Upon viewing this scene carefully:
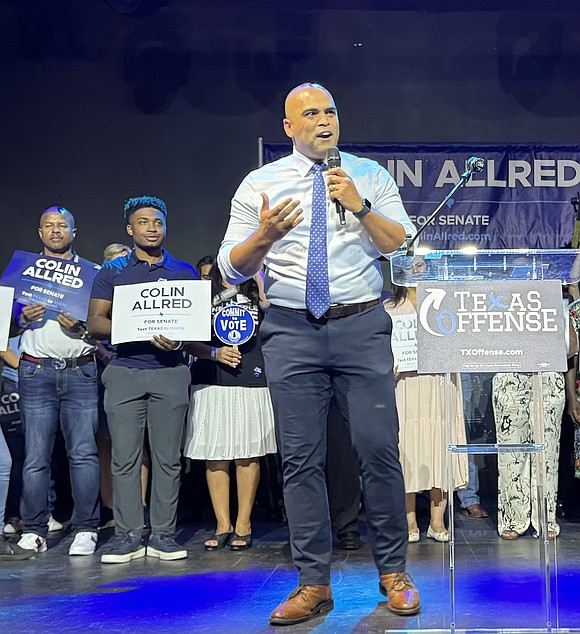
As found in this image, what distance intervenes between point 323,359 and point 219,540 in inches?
73.4

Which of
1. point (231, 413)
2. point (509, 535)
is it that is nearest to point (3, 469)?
point (231, 413)

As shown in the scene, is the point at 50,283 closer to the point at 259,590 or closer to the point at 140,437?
the point at 140,437

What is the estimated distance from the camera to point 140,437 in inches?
167

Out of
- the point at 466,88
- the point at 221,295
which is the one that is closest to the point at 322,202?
the point at 221,295

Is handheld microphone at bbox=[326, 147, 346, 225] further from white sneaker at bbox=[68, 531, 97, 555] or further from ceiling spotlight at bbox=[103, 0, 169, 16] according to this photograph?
ceiling spotlight at bbox=[103, 0, 169, 16]

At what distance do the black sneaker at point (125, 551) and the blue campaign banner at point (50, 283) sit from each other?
1.18m

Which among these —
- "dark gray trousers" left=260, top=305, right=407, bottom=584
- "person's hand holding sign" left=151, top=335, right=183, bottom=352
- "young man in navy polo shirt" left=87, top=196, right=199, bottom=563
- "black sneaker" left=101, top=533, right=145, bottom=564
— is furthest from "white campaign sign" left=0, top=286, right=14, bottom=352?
"dark gray trousers" left=260, top=305, right=407, bottom=584

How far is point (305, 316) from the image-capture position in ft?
9.71

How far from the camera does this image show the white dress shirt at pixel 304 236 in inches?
117

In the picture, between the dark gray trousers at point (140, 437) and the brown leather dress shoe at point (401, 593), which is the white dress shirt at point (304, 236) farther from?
the dark gray trousers at point (140, 437)

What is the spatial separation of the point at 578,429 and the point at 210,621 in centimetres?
292

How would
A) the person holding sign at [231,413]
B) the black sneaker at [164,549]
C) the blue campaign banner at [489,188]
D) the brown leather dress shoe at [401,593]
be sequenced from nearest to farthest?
the brown leather dress shoe at [401,593], the black sneaker at [164,549], the person holding sign at [231,413], the blue campaign banner at [489,188]

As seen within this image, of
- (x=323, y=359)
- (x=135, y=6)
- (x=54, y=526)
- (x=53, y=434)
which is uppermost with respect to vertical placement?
(x=135, y=6)

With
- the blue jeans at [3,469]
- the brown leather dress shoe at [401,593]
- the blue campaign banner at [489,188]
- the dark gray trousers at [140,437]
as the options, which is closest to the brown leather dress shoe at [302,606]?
the brown leather dress shoe at [401,593]
